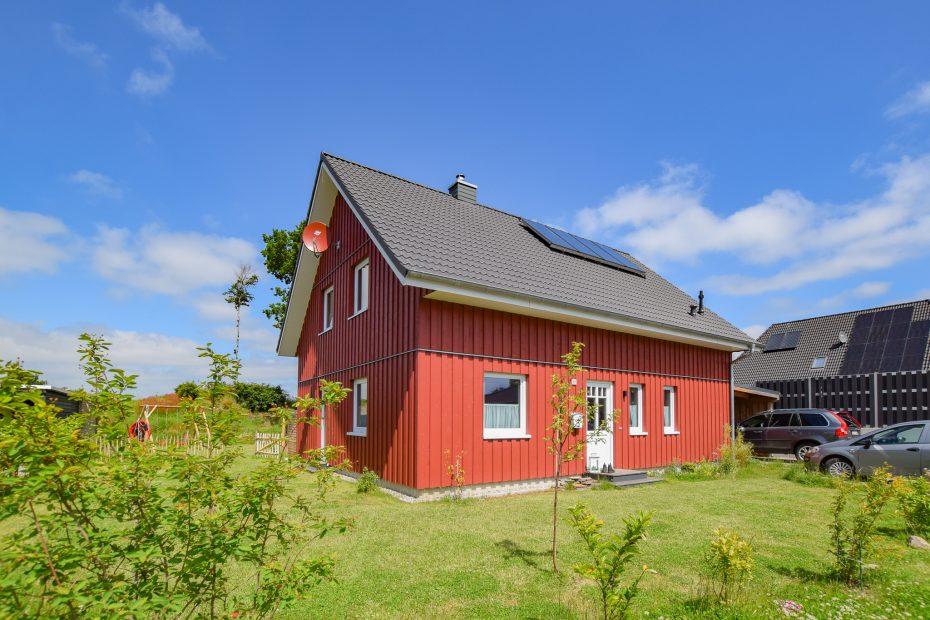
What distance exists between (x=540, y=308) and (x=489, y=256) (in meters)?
1.78

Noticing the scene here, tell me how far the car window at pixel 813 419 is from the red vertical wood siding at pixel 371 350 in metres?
12.9

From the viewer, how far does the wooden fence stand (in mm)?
20812

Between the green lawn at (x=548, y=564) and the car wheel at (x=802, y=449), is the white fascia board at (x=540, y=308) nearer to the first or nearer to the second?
the green lawn at (x=548, y=564)

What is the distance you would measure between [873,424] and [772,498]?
671 inches

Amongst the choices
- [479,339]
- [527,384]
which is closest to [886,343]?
[527,384]

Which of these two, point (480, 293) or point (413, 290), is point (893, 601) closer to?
point (480, 293)

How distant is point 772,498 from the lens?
31.6ft

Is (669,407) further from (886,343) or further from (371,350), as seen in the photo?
(886,343)

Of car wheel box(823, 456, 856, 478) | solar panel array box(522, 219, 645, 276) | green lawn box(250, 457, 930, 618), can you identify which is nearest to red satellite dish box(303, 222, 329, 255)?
solar panel array box(522, 219, 645, 276)

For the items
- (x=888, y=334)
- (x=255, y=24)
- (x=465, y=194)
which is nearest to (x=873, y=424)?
(x=888, y=334)

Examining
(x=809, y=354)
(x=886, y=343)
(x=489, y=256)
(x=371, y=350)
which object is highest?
(x=489, y=256)

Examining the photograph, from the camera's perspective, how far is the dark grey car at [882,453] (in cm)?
1077

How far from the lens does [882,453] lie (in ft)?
36.6

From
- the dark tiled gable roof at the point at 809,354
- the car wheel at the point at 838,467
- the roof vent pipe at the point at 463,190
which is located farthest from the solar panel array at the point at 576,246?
the dark tiled gable roof at the point at 809,354
